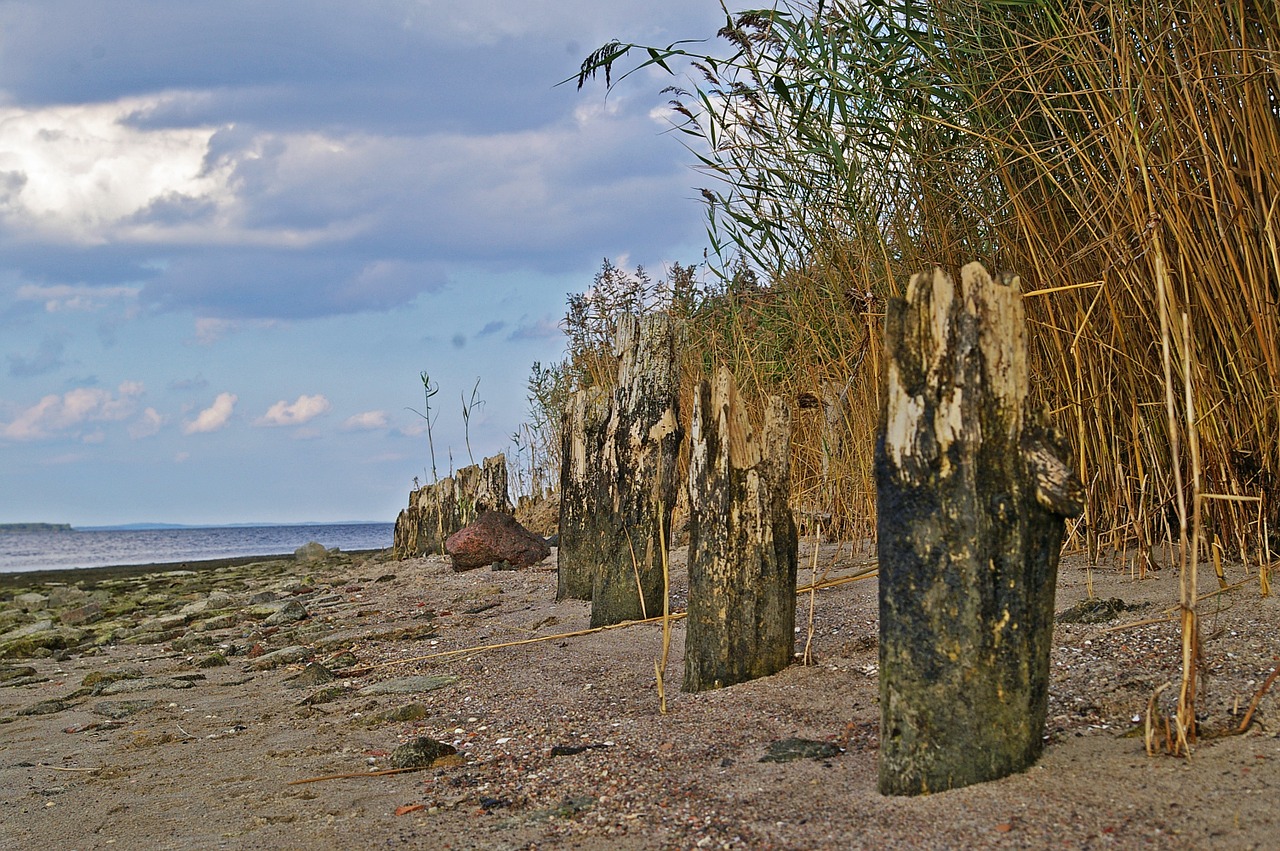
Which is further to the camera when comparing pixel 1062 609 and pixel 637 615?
pixel 637 615

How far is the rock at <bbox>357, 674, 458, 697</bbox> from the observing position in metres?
4.50

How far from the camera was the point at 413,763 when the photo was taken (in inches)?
129

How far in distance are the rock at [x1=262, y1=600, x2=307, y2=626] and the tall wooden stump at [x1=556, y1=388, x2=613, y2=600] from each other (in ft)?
8.97

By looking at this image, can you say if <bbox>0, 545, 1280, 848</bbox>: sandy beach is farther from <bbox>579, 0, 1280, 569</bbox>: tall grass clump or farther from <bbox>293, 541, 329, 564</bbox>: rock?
<bbox>293, 541, 329, 564</bbox>: rock

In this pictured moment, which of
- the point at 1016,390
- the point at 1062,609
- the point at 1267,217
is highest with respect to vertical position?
the point at 1267,217

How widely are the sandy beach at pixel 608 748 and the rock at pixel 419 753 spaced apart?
0.05 feet

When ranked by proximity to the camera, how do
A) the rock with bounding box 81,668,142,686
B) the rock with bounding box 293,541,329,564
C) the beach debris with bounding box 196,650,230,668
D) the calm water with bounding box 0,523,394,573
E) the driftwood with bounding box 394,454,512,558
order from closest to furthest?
the rock with bounding box 81,668,142,686 < the beach debris with bounding box 196,650,230,668 < the driftwood with bounding box 394,454,512,558 < the rock with bounding box 293,541,329,564 < the calm water with bounding box 0,523,394,573

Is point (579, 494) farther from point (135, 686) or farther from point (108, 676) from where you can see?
point (108, 676)

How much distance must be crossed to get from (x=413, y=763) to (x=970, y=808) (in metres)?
1.89

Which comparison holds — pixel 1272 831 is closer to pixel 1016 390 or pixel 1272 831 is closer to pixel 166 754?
pixel 1016 390

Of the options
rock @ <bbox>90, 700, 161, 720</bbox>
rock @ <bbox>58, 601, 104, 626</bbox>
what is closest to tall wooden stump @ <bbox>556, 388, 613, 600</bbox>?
rock @ <bbox>90, 700, 161, 720</bbox>

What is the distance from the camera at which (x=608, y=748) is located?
10.2 ft

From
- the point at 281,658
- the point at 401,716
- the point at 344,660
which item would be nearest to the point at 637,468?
the point at 401,716

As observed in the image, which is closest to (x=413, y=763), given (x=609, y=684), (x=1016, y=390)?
(x=609, y=684)
